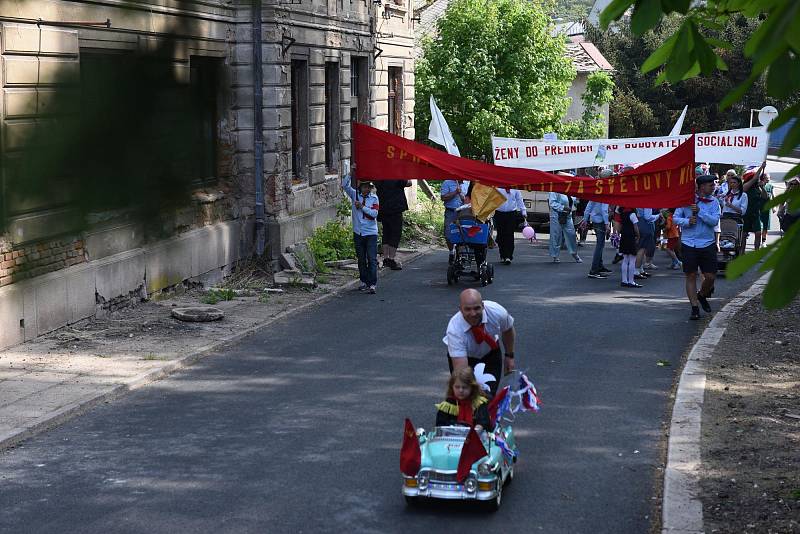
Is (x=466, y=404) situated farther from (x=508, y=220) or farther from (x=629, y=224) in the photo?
(x=508, y=220)

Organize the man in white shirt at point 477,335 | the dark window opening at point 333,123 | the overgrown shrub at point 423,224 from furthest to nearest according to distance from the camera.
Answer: the overgrown shrub at point 423,224
the dark window opening at point 333,123
the man in white shirt at point 477,335

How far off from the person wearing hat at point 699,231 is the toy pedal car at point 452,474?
7.99 meters

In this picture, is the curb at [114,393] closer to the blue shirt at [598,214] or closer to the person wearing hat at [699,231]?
the person wearing hat at [699,231]

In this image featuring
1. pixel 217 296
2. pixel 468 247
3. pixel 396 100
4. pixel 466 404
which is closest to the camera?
pixel 466 404

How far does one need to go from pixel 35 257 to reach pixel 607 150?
62.4 feet

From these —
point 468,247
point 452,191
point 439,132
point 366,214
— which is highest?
point 439,132

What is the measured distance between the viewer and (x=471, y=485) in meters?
7.12

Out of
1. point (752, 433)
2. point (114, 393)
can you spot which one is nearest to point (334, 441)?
point (114, 393)

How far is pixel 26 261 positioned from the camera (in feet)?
4.42

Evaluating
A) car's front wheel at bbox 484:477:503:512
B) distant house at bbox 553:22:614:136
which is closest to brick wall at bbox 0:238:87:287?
car's front wheel at bbox 484:477:503:512

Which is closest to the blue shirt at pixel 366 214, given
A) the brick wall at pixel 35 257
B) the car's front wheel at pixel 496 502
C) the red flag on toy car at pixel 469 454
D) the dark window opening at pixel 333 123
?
the dark window opening at pixel 333 123

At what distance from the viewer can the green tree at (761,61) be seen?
1.63 meters

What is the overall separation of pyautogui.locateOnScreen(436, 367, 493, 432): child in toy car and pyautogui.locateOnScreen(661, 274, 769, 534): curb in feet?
4.46

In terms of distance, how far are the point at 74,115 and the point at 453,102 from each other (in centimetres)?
3347
